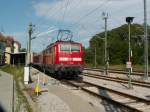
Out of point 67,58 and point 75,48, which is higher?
point 75,48

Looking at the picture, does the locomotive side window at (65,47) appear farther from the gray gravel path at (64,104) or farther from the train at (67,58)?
the gray gravel path at (64,104)

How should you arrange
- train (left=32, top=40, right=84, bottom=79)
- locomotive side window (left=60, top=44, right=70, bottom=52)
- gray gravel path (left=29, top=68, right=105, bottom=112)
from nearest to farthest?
gray gravel path (left=29, top=68, right=105, bottom=112) < train (left=32, top=40, right=84, bottom=79) < locomotive side window (left=60, top=44, right=70, bottom=52)

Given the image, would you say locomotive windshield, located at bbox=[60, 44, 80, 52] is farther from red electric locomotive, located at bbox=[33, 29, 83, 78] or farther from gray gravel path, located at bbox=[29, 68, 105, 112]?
gray gravel path, located at bbox=[29, 68, 105, 112]

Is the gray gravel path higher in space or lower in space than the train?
lower

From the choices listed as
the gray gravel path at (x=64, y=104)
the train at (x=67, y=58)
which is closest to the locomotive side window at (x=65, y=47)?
the train at (x=67, y=58)

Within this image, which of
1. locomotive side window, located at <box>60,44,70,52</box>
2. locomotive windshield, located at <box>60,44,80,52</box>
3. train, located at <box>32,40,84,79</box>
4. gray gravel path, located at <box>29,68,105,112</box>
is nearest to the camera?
gray gravel path, located at <box>29,68,105,112</box>

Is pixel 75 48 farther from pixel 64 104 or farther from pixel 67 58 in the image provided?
pixel 64 104

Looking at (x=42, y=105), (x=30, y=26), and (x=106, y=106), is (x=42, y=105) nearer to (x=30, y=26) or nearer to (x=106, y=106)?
(x=106, y=106)

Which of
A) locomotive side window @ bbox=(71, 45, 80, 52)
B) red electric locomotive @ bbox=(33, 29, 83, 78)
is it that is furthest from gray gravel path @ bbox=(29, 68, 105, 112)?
locomotive side window @ bbox=(71, 45, 80, 52)

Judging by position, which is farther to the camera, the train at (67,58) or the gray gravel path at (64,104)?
the train at (67,58)

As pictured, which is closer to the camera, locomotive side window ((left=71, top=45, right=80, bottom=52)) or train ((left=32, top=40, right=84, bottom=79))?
train ((left=32, top=40, right=84, bottom=79))

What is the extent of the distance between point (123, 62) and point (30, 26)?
168ft

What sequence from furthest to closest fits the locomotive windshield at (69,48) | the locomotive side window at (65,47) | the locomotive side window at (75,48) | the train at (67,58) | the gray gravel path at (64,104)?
the locomotive side window at (75,48), the locomotive windshield at (69,48), the locomotive side window at (65,47), the train at (67,58), the gray gravel path at (64,104)

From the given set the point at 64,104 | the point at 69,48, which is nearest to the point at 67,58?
the point at 69,48
